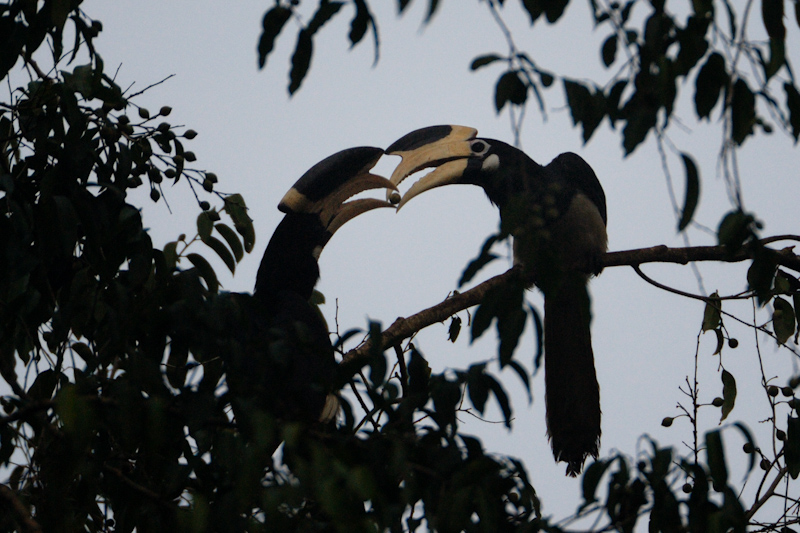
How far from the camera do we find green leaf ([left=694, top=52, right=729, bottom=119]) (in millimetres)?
1253

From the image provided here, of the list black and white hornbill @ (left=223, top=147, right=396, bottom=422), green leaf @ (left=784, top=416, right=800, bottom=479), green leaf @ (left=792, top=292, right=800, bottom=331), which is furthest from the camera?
black and white hornbill @ (left=223, top=147, right=396, bottom=422)

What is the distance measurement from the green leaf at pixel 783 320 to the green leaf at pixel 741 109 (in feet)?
5.26

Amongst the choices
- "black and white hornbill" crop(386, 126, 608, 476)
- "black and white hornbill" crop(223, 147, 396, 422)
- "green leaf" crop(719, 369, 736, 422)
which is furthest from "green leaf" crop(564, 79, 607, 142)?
"black and white hornbill" crop(223, 147, 396, 422)

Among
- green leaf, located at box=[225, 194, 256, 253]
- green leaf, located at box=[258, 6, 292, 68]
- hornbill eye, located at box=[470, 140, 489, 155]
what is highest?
hornbill eye, located at box=[470, 140, 489, 155]

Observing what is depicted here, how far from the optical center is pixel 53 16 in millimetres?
1747

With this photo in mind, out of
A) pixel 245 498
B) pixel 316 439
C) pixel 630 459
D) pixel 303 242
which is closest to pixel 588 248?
pixel 303 242

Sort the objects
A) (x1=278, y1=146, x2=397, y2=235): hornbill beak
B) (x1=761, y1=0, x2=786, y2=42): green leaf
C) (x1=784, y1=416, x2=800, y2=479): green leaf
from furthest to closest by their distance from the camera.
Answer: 1. (x1=278, y1=146, x2=397, y2=235): hornbill beak
2. (x1=784, y1=416, x2=800, y2=479): green leaf
3. (x1=761, y1=0, x2=786, y2=42): green leaf

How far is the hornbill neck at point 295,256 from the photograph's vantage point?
3.65 metres

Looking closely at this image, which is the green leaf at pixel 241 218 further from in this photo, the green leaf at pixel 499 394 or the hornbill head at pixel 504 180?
the green leaf at pixel 499 394

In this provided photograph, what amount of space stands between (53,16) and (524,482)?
4.69 ft

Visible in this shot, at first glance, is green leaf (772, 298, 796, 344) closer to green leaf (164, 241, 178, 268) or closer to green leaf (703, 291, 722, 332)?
green leaf (703, 291, 722, 332)

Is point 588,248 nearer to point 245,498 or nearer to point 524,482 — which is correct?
point 524,482

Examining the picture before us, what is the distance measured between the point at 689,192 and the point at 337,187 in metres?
2.57

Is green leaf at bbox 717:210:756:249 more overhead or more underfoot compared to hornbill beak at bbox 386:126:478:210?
more underfoot
